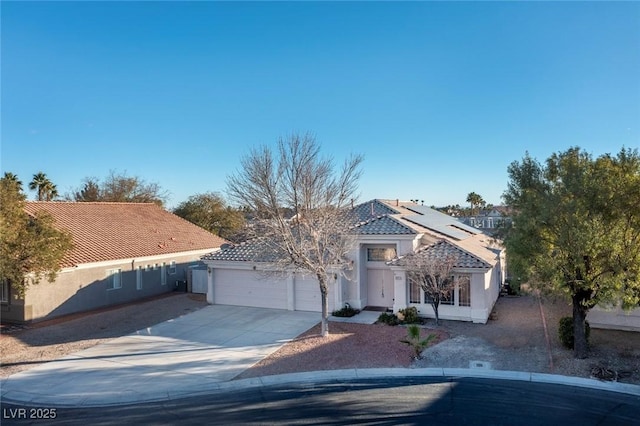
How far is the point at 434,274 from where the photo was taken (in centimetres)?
1756

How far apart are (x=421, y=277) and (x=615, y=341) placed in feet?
24.6

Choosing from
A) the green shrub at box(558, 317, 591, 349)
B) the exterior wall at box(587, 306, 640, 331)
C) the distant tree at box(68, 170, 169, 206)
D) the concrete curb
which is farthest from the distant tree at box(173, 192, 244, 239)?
the green shrub at box(558, 317, 591, 349)

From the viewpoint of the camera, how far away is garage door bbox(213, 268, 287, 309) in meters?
22.2

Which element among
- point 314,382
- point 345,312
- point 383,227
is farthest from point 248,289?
point 314,382

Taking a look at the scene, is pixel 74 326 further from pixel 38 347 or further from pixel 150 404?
pixel 150 404

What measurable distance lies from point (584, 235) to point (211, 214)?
40.0 m

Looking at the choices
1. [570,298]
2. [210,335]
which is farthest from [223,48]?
[570,298]

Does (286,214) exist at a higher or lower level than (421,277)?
higher

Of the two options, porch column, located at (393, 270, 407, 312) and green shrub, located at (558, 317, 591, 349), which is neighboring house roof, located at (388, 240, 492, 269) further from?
green shrub, located at (558, 317, 591, 349)

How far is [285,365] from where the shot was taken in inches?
529

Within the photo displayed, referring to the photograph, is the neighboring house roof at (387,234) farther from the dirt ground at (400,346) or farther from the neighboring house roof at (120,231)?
the neighboring house roof at (120,231)

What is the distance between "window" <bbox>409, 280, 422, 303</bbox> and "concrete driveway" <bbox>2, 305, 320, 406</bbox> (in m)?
4.71

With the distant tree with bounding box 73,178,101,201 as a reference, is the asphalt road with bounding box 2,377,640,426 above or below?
below

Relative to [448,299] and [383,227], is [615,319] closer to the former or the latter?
[448,299]
